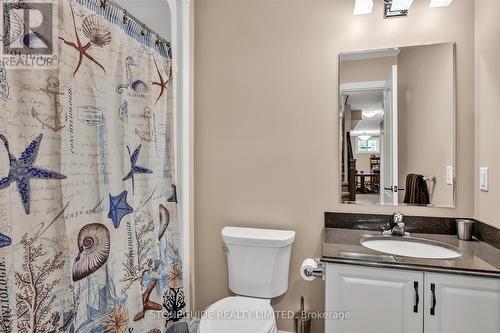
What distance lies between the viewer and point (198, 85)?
2061mm

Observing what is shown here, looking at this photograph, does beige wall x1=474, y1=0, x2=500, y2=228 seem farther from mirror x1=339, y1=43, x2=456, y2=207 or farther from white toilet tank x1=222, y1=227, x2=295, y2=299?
white toilet tank x1=222, y1=227, x2=295, y2=299

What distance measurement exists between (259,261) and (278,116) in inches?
36.9

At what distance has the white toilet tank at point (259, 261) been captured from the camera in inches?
67.6

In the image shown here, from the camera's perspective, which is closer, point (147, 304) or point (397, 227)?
point (147, 304)

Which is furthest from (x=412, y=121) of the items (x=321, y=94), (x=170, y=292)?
(x=170, y=292)

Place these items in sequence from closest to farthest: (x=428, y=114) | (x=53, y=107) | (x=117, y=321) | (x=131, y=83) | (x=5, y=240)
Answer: (x=5, y=240) < (x=53, y=107) < (x=117, y=321) < (x=131, y=83) < (x=428, y=114)

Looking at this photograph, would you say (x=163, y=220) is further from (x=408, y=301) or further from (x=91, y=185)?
(x=408, y=301)

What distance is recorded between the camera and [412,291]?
1200mm

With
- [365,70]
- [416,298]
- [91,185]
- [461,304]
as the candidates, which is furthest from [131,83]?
[461,304]

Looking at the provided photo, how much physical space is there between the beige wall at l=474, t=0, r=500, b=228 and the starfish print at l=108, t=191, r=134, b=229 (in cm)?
178

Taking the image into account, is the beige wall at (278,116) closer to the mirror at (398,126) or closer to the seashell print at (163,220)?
the mirror at (398,126)

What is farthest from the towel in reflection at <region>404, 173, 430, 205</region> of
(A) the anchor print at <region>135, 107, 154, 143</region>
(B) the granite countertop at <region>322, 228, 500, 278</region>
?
(A) the anchor print at <region>135, 107, 154, 143</region>

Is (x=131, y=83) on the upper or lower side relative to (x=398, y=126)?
upper

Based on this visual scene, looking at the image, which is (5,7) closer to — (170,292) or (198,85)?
(198,85)
